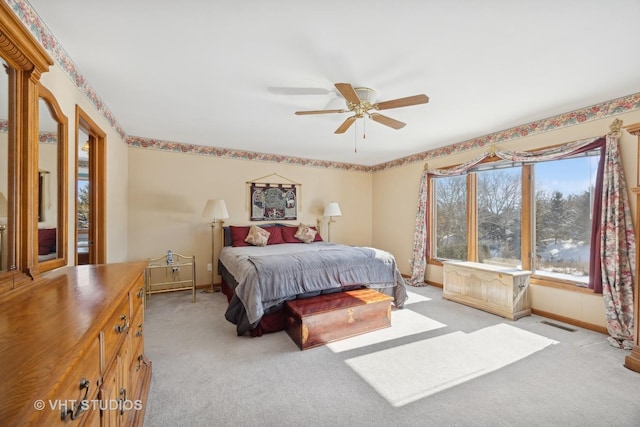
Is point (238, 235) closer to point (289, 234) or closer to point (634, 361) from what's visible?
point (289, 234)

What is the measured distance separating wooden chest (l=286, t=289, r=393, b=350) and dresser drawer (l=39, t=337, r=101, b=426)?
1.77 meters

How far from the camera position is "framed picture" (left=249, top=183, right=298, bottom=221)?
5.05 metres

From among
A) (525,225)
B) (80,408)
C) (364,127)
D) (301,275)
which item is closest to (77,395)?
(80,408)

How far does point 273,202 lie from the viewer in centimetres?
521

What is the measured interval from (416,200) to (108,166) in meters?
4.67

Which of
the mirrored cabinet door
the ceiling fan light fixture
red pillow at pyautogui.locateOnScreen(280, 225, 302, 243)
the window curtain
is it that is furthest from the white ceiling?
red pillow at pyautogui.locateOnScreen(280, 225, 302, 243)

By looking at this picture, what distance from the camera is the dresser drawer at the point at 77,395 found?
0.60 meters

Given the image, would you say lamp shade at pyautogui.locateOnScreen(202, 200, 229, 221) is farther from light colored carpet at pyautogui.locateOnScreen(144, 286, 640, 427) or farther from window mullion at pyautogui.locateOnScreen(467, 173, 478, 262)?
window mullion at pyautogui.locateOnScreen(467, 173, 478, 262)

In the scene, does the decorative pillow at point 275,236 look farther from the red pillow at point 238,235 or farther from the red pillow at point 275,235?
the red pillow at point 238,235

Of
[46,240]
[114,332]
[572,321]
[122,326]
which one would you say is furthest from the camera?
[572,321]

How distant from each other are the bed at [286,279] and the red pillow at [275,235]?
2.03 feet

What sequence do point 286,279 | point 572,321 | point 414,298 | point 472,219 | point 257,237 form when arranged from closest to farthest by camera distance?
1. point 286,279
2. point 572,321
3. point 414,298
4. point 472,219
5. point 257,237

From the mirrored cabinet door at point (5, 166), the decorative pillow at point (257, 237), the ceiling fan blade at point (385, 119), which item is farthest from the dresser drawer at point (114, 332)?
the decorative pillow at point (257, 237)

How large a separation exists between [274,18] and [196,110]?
5.95 feet
